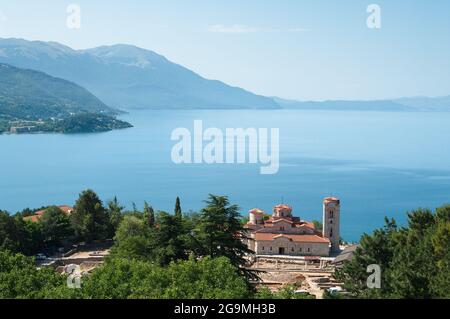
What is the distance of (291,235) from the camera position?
930 inches

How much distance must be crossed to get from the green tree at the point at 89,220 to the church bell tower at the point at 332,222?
878cm

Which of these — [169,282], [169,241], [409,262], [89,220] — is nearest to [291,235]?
[89,220]

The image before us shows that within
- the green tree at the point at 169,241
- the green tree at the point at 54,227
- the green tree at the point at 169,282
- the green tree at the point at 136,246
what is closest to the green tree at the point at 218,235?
the green tree at the point at 169,241

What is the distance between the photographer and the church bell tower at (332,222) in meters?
24.1

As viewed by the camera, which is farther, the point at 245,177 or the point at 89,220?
the point at 245,177

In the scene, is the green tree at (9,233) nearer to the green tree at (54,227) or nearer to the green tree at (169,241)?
the green tree at (54,227)

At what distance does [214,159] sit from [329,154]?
575 inches

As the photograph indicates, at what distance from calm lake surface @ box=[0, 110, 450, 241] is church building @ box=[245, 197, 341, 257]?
10.8m

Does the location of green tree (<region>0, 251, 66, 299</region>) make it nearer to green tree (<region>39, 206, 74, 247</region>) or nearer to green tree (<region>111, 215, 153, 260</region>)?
green tree (<region>111, 215, 153, 260</region>)

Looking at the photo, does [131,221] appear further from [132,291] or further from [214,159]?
[214,159]

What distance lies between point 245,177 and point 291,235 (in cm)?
3138

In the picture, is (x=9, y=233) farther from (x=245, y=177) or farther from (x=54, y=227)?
(x=245, y=177)

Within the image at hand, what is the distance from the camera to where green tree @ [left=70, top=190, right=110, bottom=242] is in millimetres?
22703

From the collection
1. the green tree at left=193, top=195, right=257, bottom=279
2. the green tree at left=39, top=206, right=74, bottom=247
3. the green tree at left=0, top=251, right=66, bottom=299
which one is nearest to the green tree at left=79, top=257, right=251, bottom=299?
the green tree at left=0, top=251, right=66, bottom=299
